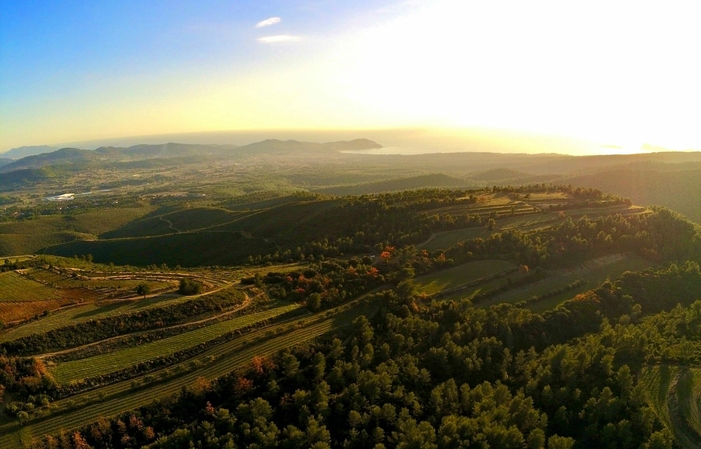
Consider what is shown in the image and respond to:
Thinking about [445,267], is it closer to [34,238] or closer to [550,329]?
[550,329]

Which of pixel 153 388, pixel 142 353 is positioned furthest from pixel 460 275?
pixel 142 353

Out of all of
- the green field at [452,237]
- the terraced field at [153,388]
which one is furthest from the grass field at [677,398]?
the terraced field at [153,388]

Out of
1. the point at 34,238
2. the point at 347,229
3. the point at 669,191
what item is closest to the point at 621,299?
the point at 347,229

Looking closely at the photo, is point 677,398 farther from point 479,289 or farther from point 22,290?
point 22,290

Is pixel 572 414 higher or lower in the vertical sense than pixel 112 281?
lower

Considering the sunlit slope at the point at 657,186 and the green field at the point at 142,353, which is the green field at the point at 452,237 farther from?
the sunlit slope at the point at 657,186
